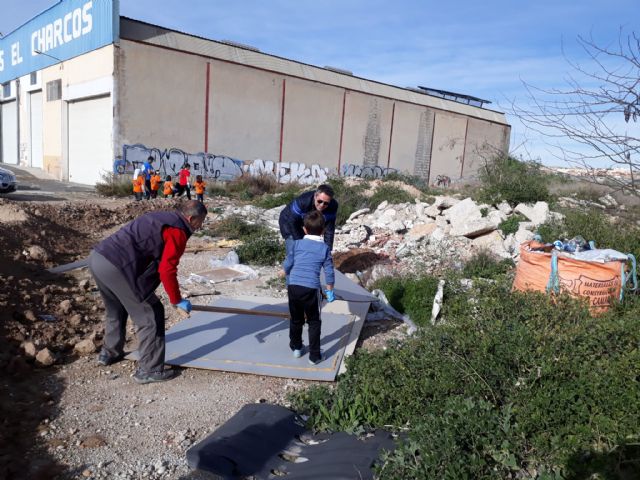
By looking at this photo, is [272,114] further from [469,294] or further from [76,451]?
[76,451]

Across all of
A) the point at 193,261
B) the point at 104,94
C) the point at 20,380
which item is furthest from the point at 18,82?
the point at 20,380

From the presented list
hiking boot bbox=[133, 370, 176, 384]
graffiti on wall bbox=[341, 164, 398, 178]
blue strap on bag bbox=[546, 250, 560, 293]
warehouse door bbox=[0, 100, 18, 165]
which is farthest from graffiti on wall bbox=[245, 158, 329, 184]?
hiking boot bbox=[133, 370, 176, 384]

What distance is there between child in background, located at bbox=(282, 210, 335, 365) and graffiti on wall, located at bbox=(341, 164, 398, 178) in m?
23.1

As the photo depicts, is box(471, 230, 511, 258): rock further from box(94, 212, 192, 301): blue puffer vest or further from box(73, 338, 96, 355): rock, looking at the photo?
box(73, 338, 96, 355): rock

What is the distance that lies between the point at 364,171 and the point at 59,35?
16.7 metres

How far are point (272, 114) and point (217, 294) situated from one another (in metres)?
18.8

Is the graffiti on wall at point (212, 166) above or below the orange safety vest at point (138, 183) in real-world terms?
above

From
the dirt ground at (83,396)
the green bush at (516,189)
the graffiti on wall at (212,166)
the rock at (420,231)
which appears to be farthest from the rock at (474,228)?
the graffiti on wall at (212,166)

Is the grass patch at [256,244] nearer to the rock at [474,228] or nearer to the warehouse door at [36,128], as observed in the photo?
the rock at [474,228]

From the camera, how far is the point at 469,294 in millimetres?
4852

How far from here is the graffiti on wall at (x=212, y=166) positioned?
1969 cm

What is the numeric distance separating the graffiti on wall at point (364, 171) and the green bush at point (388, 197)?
12.1m

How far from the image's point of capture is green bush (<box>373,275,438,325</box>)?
19.7 ft

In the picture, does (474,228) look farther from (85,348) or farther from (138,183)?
(138,183)
